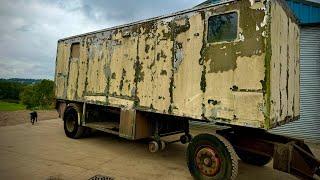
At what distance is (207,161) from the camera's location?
540 cm

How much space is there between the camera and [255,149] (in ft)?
18.4

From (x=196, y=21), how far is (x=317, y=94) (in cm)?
735

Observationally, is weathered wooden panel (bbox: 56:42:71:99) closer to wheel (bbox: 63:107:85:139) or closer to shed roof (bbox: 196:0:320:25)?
wheel (bbox: 63:107:85:139)

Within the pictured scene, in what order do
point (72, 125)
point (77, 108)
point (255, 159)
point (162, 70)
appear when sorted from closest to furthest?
point (162, 70), point (255, 159), point (77, 108), point (72, 125)

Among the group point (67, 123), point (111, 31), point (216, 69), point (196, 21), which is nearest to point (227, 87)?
point (216, 69)

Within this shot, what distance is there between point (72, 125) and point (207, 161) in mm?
5588

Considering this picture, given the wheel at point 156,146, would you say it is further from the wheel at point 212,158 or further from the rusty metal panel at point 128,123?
the wheel at point 212,158

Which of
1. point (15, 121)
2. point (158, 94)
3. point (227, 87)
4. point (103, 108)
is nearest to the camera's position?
point (227, 87)

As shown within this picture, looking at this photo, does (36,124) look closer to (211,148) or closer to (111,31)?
(111,31)

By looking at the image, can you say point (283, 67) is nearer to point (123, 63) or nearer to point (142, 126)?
point (142, 126)

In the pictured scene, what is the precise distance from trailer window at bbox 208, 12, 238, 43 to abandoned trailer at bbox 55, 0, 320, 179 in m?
0.02

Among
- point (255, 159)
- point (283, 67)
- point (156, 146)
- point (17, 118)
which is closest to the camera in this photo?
point (283, 67)

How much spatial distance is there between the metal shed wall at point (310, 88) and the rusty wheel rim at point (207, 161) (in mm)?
7127

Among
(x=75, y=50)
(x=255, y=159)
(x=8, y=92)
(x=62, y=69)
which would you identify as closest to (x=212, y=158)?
(x=255, y=159)
